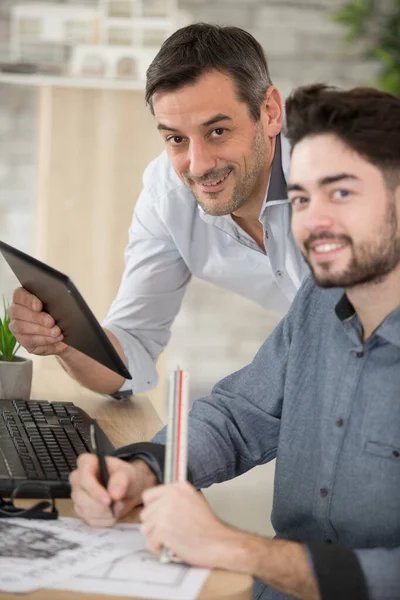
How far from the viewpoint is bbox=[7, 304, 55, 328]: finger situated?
1704 millimetres

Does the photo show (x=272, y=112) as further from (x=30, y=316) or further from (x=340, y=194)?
(x=340, y=194)

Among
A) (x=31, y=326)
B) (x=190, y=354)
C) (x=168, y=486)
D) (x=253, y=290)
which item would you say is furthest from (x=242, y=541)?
(x=190, y=354)

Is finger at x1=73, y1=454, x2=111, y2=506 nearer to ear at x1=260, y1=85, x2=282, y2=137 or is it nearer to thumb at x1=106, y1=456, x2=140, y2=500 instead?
thumb at x1=106, y1=456, x2=140, y2=500

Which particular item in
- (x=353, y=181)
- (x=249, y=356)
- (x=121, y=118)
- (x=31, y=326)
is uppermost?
(x=121, y=118)

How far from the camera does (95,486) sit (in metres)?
1.14

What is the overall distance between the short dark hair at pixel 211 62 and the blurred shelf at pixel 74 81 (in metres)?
1.07

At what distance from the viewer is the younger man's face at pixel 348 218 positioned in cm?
120

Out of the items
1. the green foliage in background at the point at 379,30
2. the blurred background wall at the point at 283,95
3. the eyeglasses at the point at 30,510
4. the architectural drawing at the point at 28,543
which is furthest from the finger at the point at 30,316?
the green foliage in background at the point at 379,30

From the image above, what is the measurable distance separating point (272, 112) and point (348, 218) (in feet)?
2.67

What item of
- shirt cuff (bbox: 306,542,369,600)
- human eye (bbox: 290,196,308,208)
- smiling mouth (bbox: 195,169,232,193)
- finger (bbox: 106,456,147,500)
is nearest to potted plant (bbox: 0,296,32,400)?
smiling mouth (bbox: 195,169,232,193)

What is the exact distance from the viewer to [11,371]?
176 centimetres

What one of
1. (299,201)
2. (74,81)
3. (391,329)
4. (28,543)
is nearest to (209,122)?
(299,201)

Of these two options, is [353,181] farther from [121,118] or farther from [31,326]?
[121,118]

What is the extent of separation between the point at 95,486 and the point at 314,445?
1.15ft
